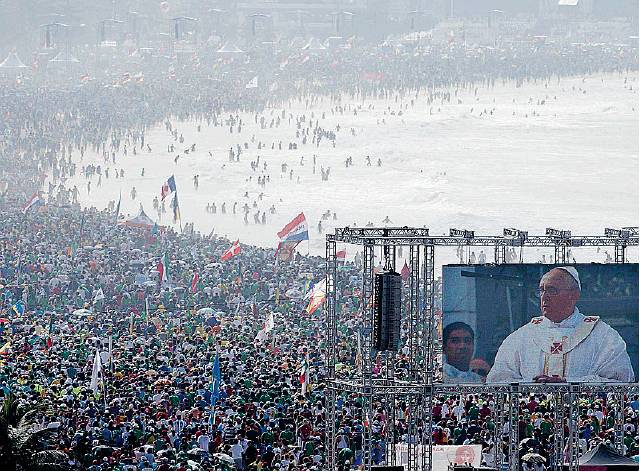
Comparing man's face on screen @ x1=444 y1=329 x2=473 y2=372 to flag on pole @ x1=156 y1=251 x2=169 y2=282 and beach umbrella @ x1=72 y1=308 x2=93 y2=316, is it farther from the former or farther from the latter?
flag on pole @ x1=156 y1=251 x2=169 y2=282

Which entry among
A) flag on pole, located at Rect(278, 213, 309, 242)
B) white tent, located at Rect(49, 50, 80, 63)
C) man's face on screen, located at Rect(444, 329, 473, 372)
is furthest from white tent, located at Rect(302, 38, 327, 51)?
man's face on screen, located at Rect(444, 329, 473, 372)

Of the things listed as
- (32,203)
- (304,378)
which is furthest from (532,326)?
(32,203)

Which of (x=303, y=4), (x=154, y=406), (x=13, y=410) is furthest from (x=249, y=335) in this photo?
(x=303, y=4)

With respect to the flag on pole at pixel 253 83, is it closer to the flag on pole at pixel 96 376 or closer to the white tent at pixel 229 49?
the white tent at pixel 229 49

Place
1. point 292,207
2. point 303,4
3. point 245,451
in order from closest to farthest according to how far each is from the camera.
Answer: point 245,451
point 292,207
point 303,4

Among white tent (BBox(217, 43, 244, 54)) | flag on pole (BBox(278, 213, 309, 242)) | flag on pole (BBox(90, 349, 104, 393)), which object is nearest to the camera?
flag on pole (BBox(90, 349, 104, 393))

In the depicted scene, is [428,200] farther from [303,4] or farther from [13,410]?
[13,410]
